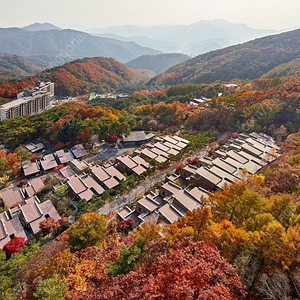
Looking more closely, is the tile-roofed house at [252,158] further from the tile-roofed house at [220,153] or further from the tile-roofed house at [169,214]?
the tile-roofed house at [169,214]

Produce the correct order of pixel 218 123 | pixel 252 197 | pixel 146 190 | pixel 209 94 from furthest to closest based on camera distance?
pixel 209 94
pixel 218 123
pixel 146 190
pixel 252 197

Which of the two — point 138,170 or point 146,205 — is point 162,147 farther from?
point 146,205

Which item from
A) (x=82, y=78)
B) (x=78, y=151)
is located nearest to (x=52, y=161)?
(x=78, y=151)

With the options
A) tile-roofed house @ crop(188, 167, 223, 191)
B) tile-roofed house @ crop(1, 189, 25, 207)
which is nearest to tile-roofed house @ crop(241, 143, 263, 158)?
tile-roofed house @ crop(188, 167, 223, 191)

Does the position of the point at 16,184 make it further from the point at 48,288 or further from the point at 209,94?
the point at 209,94

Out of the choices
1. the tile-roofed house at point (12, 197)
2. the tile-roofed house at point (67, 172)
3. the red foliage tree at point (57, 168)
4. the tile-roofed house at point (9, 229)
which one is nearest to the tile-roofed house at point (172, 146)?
the tile-roofed house at point (67, 172)

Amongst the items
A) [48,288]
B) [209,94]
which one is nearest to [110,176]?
[48,288]
